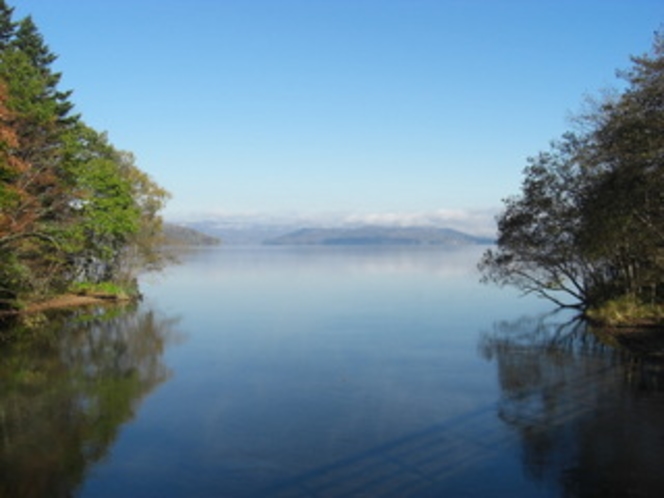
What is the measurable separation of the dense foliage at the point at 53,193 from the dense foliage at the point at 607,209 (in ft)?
69.1

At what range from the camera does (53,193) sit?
108ft

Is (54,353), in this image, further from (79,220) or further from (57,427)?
(79,220)

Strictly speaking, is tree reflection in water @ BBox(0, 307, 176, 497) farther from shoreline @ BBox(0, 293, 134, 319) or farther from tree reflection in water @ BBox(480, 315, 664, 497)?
tree reflection in water @ BBox(480, 315, 664, 497)

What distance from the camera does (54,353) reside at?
25578 millimetres

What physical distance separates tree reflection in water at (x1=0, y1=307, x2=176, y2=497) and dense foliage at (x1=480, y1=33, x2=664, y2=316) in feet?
59.0

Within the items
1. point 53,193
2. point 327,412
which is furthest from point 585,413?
point 53,193

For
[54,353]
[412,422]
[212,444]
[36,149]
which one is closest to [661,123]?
[412,422]

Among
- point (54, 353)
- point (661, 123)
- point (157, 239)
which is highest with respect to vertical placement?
point (661, 123)

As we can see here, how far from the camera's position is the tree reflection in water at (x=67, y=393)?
40.1 feet

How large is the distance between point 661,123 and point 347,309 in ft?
84.0

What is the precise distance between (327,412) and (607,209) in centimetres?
1449

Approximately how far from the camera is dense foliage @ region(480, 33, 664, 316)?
66.0ft

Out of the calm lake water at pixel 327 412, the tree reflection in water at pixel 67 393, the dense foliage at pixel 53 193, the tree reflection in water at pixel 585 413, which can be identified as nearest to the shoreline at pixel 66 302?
the dense foliage at pixel 53 193

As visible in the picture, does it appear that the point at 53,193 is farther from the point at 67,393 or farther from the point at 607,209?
the point at 607,209
